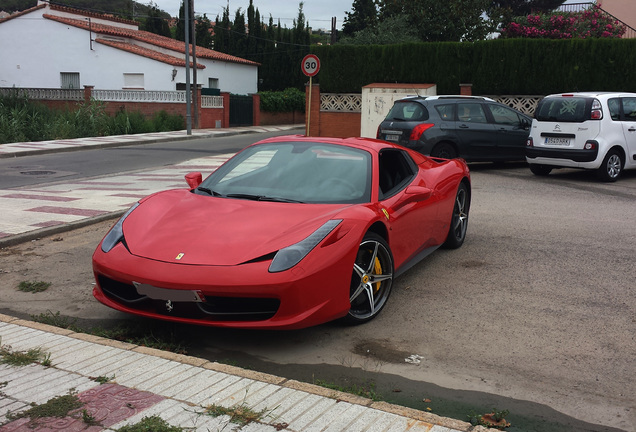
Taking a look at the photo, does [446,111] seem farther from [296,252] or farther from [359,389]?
[359,389]

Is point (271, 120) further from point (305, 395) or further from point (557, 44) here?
point (305, 395)

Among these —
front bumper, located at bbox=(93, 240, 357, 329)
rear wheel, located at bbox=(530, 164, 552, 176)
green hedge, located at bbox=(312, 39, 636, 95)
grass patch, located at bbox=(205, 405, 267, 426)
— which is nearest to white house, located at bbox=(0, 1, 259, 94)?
green hedge, located at bbox=(312, 39, 636, 95)

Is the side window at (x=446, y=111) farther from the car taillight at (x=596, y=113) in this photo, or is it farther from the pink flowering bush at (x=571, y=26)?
the pink flowering bush at (x=571, y=26)

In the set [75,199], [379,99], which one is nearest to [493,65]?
[379,99]

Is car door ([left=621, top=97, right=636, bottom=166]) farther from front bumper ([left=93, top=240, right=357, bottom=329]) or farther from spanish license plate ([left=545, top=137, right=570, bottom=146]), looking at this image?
front bumper ([left=93, top=240, right=357, bottom=329])

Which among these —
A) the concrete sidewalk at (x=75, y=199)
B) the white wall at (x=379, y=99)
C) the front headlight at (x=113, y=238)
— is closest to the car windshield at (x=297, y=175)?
the front headlight at (x=113, y=238)

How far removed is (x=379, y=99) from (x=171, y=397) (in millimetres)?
19233

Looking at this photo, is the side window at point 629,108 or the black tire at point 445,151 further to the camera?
the black tire at point 445,151

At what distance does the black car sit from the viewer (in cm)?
1373

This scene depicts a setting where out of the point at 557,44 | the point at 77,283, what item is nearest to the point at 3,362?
the point at 77,283

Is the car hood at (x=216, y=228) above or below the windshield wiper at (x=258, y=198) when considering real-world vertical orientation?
below

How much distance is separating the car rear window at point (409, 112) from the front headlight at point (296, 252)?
32.7 ft

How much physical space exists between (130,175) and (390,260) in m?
10.9

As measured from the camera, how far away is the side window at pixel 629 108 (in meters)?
13.0
